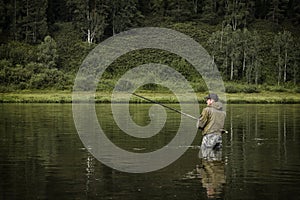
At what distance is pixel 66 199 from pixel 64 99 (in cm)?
4961

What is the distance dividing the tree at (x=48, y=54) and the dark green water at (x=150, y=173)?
53.8 m

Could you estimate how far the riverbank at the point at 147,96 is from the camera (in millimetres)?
61688

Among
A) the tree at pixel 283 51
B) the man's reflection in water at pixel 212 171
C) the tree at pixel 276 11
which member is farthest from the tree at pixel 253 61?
the man's reflection in water at pixel 212 171

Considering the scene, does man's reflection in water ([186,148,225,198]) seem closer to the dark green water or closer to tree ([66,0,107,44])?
the dark green water

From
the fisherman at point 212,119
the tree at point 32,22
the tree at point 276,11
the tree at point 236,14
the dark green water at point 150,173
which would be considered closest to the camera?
the dark green water at point 150,173

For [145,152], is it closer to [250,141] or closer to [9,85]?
[250,141]

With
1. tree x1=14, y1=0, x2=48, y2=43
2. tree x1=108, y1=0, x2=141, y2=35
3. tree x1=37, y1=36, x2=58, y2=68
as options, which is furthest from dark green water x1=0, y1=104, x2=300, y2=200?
tree x1=108, y1=0, x2=141, y2=35

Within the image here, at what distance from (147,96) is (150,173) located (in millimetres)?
47537

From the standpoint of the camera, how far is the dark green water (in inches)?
529

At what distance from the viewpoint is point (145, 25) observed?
10188 cm

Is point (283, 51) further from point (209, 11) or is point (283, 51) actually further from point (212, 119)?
point (212, 119)

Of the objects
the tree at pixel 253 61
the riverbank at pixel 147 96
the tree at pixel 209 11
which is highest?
the tree at pixel 209 11

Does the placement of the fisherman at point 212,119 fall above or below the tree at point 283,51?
below

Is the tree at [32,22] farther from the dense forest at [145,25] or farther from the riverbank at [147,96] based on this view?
the riverbank at [147,96]
